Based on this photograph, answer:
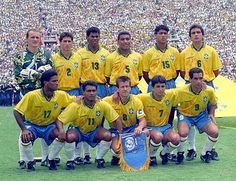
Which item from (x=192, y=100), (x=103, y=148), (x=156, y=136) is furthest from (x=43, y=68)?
(x=192, y=100)

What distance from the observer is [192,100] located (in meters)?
8.18

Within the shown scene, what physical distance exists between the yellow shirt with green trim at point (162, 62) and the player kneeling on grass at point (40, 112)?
1531 millimetres

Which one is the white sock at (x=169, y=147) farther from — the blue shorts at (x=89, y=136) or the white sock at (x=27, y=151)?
the white sock at (x=27, y=151)

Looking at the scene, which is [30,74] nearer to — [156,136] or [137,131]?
[137,131]

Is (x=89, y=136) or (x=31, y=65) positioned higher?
(x=31, y=65)

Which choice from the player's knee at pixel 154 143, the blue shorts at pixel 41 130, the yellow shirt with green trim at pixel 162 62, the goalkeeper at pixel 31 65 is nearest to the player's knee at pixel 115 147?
the player's knee at pixel 154 143

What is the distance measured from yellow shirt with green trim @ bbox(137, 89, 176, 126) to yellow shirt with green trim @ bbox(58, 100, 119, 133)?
52 cm

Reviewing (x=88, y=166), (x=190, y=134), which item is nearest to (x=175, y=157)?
(x=190, y=134)

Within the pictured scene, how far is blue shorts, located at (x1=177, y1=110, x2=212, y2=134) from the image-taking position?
8.20 metres

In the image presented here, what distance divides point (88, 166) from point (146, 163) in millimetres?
802

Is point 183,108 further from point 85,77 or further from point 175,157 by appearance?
point 85,77

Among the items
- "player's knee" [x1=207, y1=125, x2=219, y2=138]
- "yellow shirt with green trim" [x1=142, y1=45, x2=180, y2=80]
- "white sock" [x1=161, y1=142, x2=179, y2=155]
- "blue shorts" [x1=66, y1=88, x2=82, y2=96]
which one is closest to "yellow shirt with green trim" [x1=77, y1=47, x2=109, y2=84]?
"blue shorts" [x1=66, y1=88, x2=82, y2=96]

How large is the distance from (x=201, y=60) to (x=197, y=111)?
1015 mm

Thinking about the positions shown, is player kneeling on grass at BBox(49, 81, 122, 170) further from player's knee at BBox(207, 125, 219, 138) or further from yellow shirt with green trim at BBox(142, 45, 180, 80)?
yellow shirt with green trim at BBox(142, 45, 180, 80)
